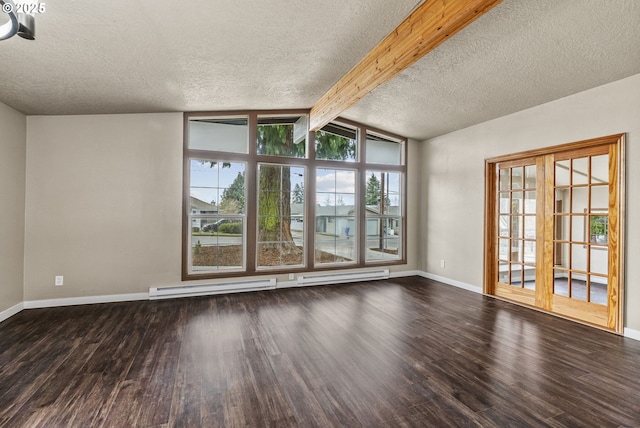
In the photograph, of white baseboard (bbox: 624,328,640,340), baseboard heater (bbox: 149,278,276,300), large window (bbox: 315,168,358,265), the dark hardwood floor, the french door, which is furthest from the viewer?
large window (bbox: 315,168,358,265)

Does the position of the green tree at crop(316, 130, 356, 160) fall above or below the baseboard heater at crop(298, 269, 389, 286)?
above

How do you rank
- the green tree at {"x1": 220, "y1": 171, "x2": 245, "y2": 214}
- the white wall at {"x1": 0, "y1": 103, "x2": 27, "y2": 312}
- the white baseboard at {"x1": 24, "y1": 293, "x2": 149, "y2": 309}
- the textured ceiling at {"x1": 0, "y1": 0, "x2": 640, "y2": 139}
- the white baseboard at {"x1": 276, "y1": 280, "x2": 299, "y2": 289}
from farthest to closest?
the white baseboard at {"x1": 276, "y1": 280, "x2": 299, "y2": 289} < the green tree at {"x1": 220, "y1": 171, "x2": 245, "y2": 214} < the white baseboard at {"x1": 24, "y1": 293, "x2": 149, "y2": 309} < the white wall at {"x1": 0, "y1": 103, "x2": 27, "y2": 312} < the textured ceiling at {"x1": 0, "y1": 0, "x2": 640, "y2": 139}

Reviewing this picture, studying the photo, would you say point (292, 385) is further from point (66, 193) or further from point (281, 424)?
point (66, 193)

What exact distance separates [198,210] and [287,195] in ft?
4.85

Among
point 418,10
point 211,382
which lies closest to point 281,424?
point 211,382

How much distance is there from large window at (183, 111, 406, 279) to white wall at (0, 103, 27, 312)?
195 centimetres

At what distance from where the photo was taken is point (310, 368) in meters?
2.55

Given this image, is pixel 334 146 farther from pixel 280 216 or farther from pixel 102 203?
pixel 102 203

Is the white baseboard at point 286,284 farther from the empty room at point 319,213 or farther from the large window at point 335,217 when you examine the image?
the large window at point 335,217

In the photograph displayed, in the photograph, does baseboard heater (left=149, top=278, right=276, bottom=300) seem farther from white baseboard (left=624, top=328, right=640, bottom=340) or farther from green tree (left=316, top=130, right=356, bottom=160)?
white baseboard (left=624, top=328, right=640, bottom=340)

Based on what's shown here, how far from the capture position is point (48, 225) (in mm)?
4094

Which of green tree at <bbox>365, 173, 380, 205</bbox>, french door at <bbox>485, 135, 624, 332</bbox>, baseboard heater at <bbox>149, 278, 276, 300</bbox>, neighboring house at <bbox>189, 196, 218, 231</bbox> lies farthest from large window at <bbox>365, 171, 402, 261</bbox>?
neighboring house at <bbox>189, 196, 218, 231</bbox>

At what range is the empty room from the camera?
226 cm

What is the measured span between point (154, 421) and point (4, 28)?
244 cm
